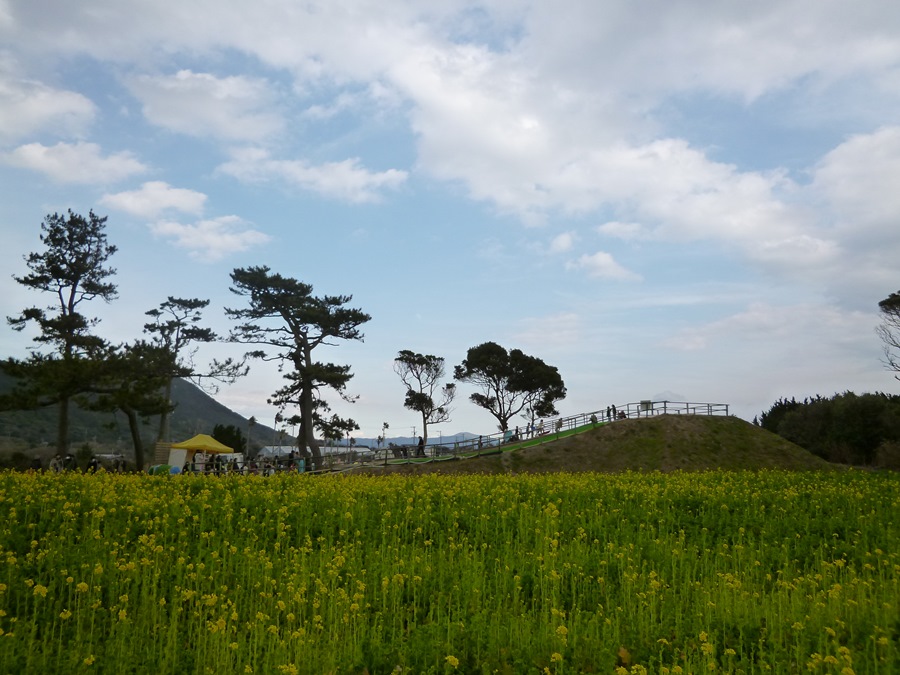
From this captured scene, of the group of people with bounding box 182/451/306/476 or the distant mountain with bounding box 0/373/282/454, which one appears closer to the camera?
the group of people with bounding box 182/451/306/476

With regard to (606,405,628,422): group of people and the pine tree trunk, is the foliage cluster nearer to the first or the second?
(606,405,628,422): group of people

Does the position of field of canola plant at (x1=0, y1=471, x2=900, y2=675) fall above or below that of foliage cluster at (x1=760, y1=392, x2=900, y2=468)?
below

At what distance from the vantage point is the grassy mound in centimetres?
3541

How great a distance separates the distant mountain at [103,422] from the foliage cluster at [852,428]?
4458cm

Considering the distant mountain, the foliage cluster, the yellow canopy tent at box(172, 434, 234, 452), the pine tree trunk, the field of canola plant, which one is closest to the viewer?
the field of canola plant

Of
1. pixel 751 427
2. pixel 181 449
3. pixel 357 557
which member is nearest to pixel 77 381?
pixel 181 449

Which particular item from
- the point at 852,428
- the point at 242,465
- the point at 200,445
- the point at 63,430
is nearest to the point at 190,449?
the point at 200,445

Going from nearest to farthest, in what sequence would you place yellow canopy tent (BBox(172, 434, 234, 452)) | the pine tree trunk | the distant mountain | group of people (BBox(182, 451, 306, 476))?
group of people (BBox(182, 451, 306, 476)) < the pine tree trunk < yellow canopy tent (BBox(172, 434, 234, 452)) < the distant mountain

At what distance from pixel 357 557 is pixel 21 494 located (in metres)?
7.51

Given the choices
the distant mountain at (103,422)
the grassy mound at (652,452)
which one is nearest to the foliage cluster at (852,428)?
the grassy mound at (652,452)

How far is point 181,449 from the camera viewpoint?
35.7m

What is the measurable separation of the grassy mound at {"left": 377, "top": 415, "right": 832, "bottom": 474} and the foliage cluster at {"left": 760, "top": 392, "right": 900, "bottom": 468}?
20.4ft

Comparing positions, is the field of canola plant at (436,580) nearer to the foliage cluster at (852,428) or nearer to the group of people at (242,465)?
the group of people at (242,465)

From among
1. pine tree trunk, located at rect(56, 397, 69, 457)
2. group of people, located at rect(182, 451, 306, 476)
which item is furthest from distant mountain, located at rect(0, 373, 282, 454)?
group of people, located at rect(182, 451, 306, 476)
